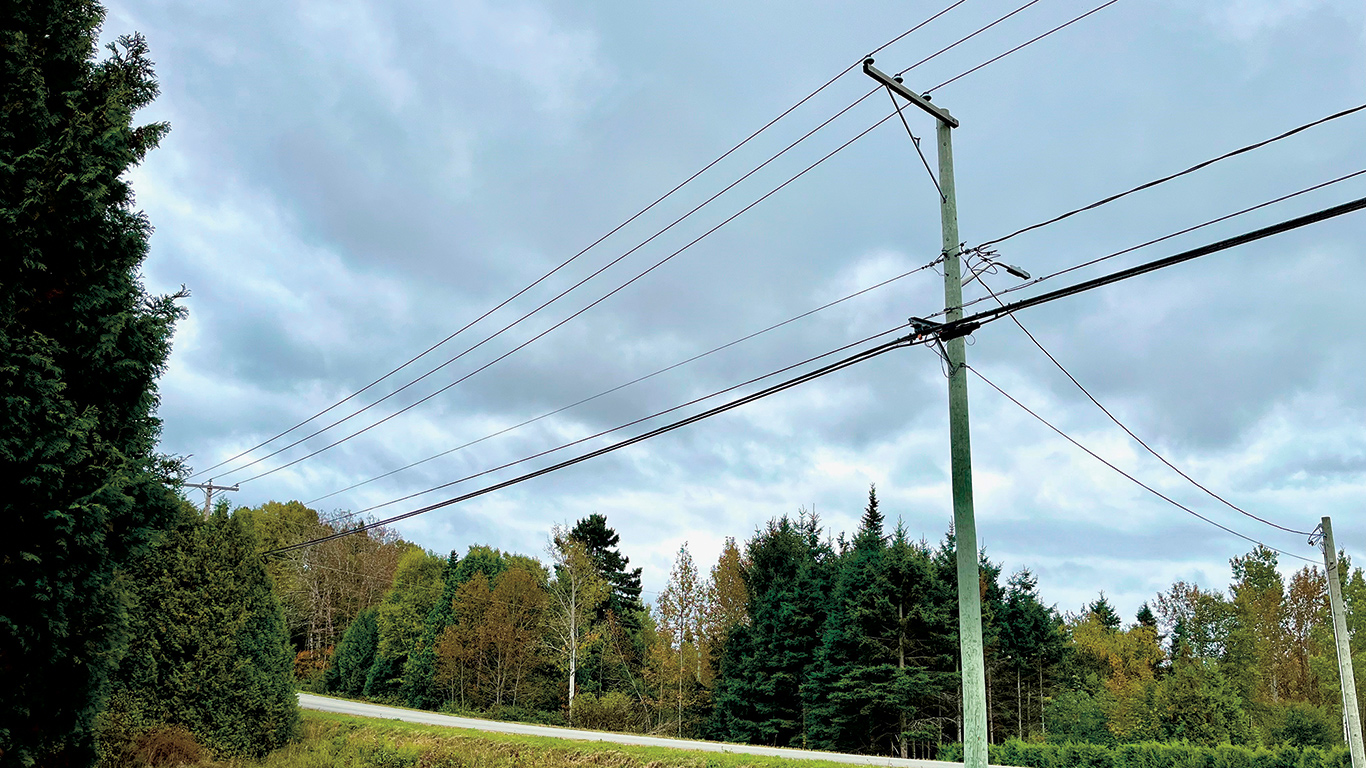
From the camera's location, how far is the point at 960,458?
26.7 feet

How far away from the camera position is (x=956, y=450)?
8180 millimetres

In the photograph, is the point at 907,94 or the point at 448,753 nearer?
the point at 907,94

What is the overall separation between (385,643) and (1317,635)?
175 feet

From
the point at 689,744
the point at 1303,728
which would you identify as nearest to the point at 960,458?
the point at 689,744

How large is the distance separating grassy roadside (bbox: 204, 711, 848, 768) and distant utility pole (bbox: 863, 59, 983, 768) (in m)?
7.23

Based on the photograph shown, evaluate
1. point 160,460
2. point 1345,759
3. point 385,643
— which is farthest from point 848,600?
point 385,643

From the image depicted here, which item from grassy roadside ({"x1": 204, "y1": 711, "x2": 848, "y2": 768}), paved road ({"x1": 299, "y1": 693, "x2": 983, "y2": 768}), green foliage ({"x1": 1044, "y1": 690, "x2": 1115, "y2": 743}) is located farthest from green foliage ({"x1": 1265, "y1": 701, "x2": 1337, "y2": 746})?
grassy roadside ({"x1": 204, "y1": 711, "x2": 848, "y2": 768})

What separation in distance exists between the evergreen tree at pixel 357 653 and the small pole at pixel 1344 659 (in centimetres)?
4657

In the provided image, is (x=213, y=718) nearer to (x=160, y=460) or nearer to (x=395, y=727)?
(x=395, y=727)

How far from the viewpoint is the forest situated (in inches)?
1153

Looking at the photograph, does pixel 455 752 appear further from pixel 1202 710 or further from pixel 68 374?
pixel 1202 710

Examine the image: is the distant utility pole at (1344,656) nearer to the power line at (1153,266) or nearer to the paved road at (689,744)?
the paved road at (689,744)

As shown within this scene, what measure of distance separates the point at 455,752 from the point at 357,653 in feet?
115

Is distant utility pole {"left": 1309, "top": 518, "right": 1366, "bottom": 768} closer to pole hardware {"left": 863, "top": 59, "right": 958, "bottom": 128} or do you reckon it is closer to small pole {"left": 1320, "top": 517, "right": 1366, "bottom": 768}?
small pole {"left": 1320, "top": 517, "right": 1366, "bottom": 768}
